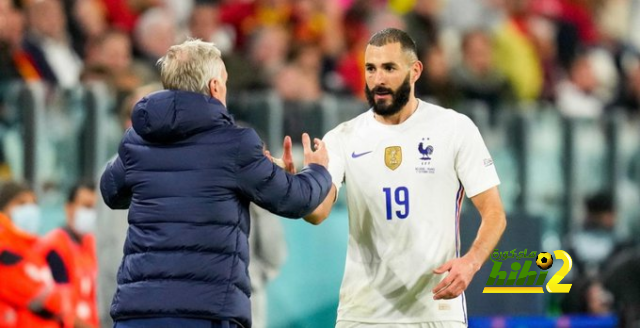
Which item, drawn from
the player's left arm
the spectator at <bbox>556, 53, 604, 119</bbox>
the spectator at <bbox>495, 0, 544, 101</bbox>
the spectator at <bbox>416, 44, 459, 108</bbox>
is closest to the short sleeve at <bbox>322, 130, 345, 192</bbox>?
the player's left arm

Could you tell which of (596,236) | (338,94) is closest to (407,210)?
(596,236)

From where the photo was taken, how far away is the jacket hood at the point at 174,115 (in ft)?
18.9

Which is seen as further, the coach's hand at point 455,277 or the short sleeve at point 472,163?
the short sleeve at point 472,163

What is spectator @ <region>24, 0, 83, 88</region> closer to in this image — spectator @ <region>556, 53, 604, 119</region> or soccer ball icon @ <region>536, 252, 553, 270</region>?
soccer ball icon @ <region>536, 252, 553, 270</region>

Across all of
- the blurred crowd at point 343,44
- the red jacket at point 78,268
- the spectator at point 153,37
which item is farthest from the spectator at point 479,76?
the red jacket at point 78,268

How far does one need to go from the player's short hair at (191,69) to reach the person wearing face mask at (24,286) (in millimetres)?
2753

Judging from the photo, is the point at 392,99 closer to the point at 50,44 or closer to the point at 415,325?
the point at 415,325

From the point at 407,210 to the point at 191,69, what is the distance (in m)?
1.37

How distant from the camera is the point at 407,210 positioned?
21.8 ft

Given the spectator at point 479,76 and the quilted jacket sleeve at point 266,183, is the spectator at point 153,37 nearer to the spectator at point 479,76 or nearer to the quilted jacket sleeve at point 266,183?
the spectator at point 479,76

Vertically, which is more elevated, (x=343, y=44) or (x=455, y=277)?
(x=343, y=44)

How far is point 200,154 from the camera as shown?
5.79 m

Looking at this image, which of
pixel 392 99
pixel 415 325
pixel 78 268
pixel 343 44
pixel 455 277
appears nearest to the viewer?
pixel 455 277

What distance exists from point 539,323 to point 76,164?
339 cm
